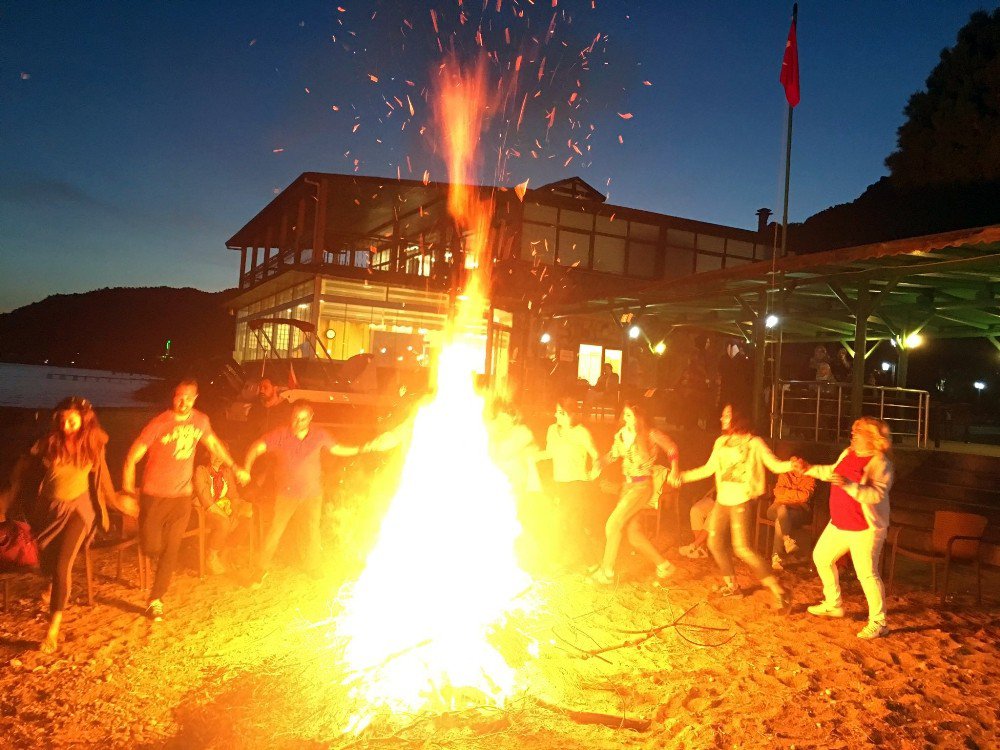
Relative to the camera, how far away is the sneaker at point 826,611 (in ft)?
19.3

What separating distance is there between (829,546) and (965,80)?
62.8ft

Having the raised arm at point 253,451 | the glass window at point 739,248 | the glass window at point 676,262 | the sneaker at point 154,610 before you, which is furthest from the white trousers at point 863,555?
the glass window at point 739,248

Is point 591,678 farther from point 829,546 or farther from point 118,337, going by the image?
point 118,337

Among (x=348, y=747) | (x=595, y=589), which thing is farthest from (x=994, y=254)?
(x=348, y=747)

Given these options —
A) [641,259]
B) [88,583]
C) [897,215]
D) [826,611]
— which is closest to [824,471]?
[826,611]

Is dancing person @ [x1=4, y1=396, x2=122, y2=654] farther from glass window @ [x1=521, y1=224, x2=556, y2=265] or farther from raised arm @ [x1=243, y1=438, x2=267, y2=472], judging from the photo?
glass window @ [x1=521, y1=224, x2=556, y2=265]

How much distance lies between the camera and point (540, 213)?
73.7ft

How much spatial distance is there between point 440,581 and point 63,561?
116 inches

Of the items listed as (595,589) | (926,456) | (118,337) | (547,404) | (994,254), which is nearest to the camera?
(595,589)

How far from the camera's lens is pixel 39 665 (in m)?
4.49

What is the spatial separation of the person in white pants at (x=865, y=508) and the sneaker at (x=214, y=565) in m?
5.27

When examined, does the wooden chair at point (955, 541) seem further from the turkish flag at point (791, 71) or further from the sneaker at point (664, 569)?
the turkish flag at point (791, 71)

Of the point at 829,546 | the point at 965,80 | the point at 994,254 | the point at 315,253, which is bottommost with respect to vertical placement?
the point at 829,546

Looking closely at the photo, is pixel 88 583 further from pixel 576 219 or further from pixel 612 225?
pixel 612 225
